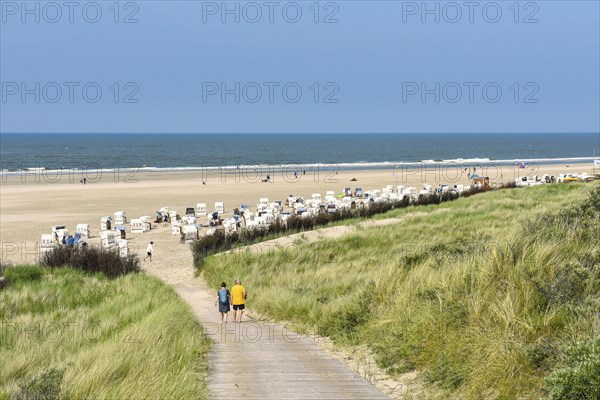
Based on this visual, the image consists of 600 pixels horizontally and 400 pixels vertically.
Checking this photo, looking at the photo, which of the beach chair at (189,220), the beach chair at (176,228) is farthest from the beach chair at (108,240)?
the beach chair at (189,220)

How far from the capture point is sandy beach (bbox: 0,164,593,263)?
30.9 metres

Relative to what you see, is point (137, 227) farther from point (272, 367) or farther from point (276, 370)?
point (276, 370)

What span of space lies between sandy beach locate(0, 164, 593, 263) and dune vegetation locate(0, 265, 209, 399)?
36.2 ft

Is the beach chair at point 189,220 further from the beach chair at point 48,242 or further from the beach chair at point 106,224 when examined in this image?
the beach chair at point 48,242

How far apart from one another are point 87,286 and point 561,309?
1170 cm

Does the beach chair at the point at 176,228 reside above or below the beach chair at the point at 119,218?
below

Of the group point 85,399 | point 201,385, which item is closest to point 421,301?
point 201,385

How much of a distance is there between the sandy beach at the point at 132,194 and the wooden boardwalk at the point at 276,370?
53.1 ft

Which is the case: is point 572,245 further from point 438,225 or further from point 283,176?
point 283,176

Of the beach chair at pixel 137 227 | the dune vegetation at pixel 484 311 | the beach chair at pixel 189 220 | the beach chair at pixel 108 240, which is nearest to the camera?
the dune vegetation at pixel 484 311

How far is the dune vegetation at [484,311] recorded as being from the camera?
6.33 metres

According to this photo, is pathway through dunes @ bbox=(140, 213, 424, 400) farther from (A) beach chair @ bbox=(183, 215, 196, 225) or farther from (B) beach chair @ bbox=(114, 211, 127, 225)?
(B) beach chair @ bbox=(114, 211, 127, 225)

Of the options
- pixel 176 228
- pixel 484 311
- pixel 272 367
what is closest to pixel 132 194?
pixel 176 228

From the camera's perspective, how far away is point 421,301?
8992mm
